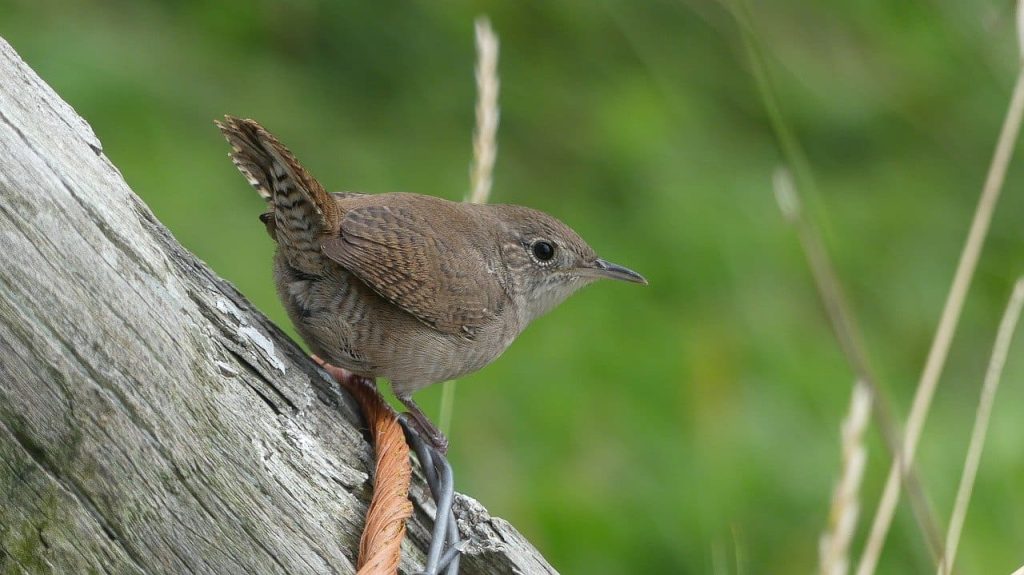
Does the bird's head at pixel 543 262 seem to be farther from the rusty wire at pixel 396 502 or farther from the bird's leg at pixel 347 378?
the rusty wire at pixel 396 502

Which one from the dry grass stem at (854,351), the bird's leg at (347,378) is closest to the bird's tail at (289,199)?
the bird's leg at (347,378)

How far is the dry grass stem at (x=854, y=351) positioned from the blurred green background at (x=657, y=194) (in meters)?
1.41

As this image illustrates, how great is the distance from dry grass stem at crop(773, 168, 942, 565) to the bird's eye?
3.71 feet

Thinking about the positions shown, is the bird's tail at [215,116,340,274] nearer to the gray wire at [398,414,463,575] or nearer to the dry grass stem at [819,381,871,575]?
the gray wire at [398,414,463,575]

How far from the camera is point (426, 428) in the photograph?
2977 millimetres

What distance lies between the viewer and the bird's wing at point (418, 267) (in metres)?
2.85

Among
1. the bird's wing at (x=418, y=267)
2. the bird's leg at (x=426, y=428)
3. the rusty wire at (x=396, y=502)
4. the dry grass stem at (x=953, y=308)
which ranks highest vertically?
the dry grass stem at (x=953, y=308)

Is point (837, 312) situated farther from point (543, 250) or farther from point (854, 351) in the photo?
point (543, 250)

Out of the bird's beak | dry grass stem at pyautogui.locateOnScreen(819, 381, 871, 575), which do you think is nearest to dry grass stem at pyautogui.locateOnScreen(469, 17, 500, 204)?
dry grass stem at pyautogui.locateOnScreen(819, 381, 871, 575)

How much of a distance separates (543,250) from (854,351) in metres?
1.49

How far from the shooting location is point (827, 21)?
611cm

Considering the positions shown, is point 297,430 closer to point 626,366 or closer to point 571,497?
point 571,497

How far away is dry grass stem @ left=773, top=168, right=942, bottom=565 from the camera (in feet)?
7.37

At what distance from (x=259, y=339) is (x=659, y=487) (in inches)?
95.9
